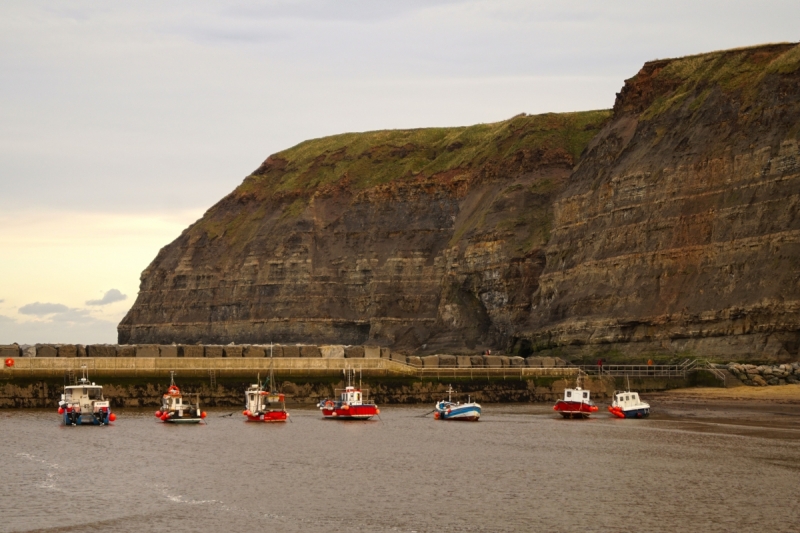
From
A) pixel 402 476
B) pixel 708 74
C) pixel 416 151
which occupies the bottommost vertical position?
pixel 402 476

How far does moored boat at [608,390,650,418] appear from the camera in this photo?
72688 millimetres

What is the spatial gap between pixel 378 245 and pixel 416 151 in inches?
741

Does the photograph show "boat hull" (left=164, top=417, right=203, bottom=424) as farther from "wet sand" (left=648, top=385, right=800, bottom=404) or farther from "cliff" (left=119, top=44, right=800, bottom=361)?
"cliff" (left=119, top=44, right=800, bottom=361)

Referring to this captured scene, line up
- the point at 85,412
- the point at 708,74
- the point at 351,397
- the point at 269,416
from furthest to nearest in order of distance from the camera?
1. the point at 708,74
2. the point at 351,397
3. the point at 269,416
4. the point at 85,412

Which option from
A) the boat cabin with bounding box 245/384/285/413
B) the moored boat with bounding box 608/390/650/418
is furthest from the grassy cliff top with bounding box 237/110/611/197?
the boat cabin with bounding box 245/384/285/413

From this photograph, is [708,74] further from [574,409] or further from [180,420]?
[180,420]

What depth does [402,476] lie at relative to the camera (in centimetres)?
4606

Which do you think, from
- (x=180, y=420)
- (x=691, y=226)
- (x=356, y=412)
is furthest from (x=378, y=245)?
(x=180, y=420)

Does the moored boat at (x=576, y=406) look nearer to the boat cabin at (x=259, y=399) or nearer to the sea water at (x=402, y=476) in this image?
the sea water at (x=402, y=476)

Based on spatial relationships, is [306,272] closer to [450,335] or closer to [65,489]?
[450,335]

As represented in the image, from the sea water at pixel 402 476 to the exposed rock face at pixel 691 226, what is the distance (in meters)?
29.2

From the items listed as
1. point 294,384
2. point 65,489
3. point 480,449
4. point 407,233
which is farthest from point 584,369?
point 407,233

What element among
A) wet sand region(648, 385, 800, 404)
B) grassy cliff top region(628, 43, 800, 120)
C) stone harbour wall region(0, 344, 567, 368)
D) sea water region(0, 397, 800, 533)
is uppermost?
grassy cliff top region(628, 43, 800, 120)

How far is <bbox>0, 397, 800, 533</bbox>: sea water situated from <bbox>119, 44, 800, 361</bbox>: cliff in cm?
3366
